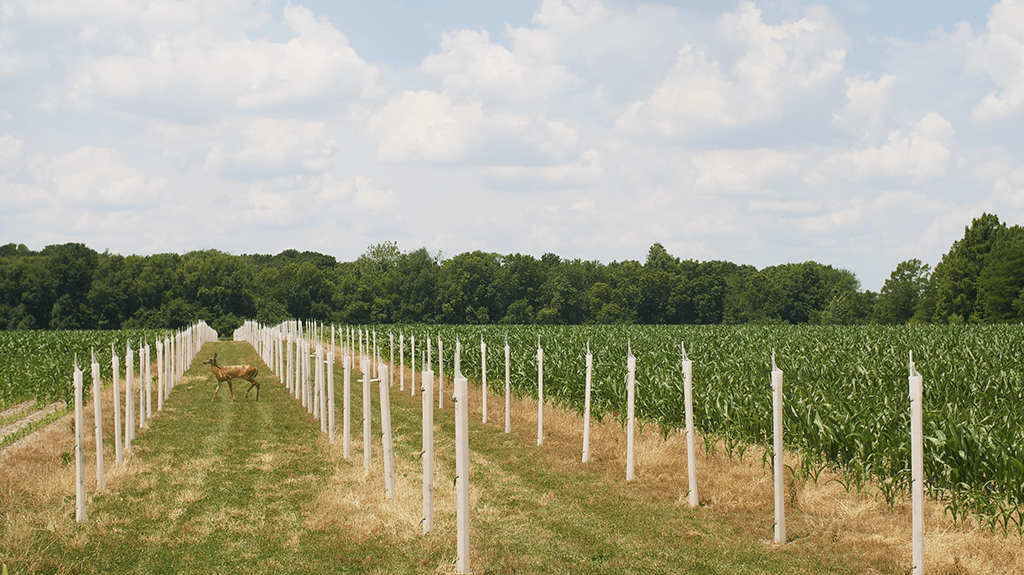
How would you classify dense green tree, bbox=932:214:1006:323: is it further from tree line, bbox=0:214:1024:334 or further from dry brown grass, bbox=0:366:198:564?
dry brown grass, bbox=0:366:198:564

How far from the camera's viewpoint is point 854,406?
10.0 metres

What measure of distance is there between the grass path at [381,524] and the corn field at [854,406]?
5.57 feet

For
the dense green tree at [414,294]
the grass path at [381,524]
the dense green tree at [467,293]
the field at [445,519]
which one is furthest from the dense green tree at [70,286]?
the grass path at [381,524]

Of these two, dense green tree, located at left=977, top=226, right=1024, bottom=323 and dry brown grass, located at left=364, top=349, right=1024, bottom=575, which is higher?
dense green tree, located at left=977, top=226, right=1024, bottom=323

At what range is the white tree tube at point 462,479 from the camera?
6656 millimetres

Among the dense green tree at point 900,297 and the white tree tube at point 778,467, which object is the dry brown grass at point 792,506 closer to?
the white tree tube at point 778,467

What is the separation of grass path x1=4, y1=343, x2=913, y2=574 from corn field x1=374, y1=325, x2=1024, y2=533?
1699 millimetres

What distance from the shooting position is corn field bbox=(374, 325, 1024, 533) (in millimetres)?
7699

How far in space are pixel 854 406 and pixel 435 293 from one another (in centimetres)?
9319

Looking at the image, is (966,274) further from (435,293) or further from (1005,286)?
(435,293)

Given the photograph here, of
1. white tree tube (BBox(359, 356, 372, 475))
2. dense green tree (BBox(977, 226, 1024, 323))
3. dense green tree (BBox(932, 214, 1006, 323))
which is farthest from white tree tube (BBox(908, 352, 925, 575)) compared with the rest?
dense green tree (BBox(932, 214, 1006, 323))

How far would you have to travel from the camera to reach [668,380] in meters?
13.3

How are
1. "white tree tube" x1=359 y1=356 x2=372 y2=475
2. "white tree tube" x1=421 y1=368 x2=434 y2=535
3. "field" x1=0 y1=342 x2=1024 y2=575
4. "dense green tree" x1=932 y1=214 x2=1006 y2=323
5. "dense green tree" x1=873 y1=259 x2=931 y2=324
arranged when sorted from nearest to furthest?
"field" x1=0 y1=342 x2=1024 y2=575 < "white tree tube" x1=421 y1=368 x2=434 y2=535 < "white tree tube" x1=359 y1=356 x2=372 y2=475 < "dense green tree" x1=932 y1=214 x2=1006 y2=323 < "dense green tree" x1=873 y1=259 x2=931 y2=324

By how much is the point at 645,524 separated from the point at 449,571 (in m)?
2.58
